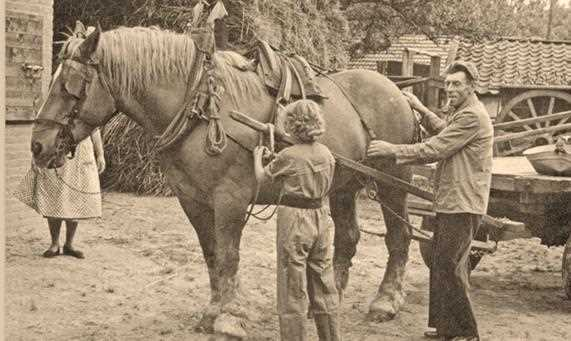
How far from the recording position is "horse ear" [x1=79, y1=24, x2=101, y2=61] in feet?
15.7

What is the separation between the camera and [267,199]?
17.3 feet

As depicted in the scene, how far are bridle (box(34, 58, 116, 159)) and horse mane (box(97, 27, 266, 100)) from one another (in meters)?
0.05

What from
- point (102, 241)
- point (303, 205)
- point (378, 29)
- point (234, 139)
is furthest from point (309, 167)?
point (378, 29)

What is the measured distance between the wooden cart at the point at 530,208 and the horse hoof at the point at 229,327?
2.14m

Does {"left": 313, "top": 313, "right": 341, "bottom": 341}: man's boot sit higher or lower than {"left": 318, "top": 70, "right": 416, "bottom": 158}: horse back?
lower

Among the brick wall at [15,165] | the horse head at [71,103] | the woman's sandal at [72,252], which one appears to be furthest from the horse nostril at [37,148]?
the brick wall at [15,165]

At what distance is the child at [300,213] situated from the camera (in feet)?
14.4

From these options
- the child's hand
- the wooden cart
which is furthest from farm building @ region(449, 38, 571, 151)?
the child's hand

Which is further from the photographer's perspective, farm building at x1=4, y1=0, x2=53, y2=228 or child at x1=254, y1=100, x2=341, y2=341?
farm building at x1=4, y1=0, x2=53, y2=228

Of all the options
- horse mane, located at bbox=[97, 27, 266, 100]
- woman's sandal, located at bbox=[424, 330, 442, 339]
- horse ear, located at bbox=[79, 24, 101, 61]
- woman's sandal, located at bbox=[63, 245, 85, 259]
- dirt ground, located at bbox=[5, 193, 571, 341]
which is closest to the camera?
horse ear, located at bbox=[79, 24, 101, 61]

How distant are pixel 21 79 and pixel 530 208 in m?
5.69

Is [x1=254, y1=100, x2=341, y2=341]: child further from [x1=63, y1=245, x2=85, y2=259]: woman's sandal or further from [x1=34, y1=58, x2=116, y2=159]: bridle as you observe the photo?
[x1=63, y1=245, x2=85, y2=259]: woman's sandal

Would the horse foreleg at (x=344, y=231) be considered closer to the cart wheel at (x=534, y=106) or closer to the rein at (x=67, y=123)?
the rein at (x=67, y=123)

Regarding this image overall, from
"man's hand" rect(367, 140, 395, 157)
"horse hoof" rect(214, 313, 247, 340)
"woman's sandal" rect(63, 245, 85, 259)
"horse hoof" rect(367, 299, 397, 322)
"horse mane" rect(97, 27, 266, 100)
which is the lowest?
"woman's sandal" rect(63, 245, 85, 259)
